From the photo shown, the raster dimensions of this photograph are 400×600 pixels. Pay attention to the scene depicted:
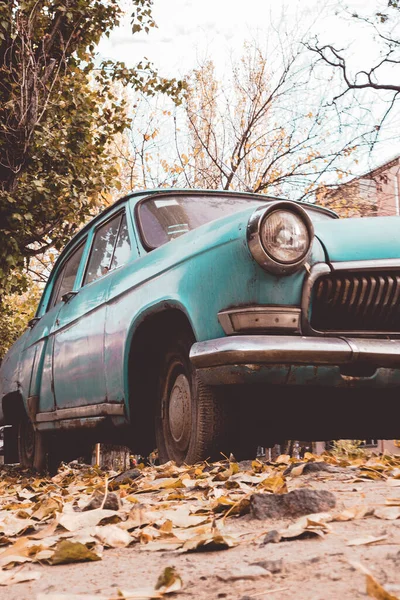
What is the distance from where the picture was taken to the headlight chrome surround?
10.8 feet

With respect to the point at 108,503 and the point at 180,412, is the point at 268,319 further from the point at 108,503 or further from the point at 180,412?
the point at 108,503

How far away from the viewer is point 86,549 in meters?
1.92

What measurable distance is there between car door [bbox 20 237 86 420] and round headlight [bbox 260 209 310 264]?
2.95 metres

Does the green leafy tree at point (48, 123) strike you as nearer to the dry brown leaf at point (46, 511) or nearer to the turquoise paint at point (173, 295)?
the turquoise paint at point (173, 295)

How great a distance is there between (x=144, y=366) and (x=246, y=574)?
113 inches

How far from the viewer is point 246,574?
155 centimetres

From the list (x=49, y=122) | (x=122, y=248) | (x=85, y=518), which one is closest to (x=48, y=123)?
(x=49, y=122)

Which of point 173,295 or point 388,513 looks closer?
point 388,513

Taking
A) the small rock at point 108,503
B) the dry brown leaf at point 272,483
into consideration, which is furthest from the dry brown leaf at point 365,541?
the small rock at point 108,503

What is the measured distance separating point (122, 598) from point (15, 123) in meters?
11.1

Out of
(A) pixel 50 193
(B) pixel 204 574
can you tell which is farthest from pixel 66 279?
(A) pixel 50 193

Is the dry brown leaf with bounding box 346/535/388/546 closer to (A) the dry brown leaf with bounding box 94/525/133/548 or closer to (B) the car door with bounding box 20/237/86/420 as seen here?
(A) the dry brown leaf with bounding box 94/525/133/548

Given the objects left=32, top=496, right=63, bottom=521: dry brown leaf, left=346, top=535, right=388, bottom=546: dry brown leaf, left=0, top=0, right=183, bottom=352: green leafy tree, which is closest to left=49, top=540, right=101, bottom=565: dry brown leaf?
left=346, top=535, right=388, bottom=546: dry brown leaf

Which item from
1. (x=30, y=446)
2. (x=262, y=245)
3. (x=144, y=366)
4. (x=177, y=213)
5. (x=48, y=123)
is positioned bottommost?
(x=30, y=446)
